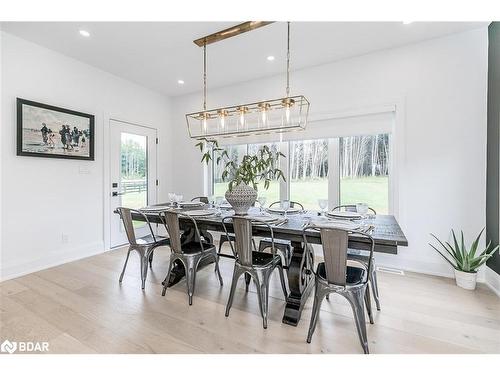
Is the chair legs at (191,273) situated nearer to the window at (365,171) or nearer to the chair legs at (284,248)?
the chair legs at (284,248)

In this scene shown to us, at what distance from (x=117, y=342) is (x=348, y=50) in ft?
12.8

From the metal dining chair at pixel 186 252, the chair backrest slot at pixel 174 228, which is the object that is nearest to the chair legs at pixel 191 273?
the metal dining chair at pixel 186 252

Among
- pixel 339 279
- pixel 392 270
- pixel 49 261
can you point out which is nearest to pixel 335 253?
pixel 339 279

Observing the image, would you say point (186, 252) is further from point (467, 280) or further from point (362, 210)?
point (467, 280)

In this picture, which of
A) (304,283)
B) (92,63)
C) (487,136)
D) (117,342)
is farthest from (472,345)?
(92,63)

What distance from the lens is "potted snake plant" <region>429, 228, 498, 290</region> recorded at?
2539 mm

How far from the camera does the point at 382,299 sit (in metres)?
2.37

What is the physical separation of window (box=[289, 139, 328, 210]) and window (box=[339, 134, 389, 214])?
0.26 m

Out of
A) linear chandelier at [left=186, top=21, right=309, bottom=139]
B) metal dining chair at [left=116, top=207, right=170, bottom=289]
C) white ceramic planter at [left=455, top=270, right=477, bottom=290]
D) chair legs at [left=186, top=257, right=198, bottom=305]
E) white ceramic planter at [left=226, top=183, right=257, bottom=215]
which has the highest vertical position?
linear chandelier at [left=186, top=21, right=309, bottom=139]

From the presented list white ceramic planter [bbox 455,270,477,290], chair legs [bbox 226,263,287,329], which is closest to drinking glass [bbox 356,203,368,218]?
chair legs [bbox 226,263,287,329]

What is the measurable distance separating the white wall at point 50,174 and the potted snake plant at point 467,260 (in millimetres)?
4669

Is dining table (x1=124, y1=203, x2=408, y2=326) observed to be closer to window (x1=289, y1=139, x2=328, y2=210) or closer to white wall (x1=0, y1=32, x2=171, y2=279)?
window (x1=289, y1=139, x2=328, y2=210)

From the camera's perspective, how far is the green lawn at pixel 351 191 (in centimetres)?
339
